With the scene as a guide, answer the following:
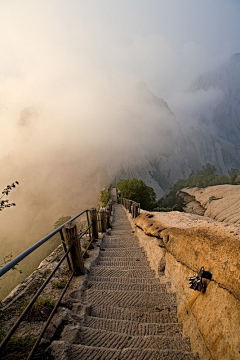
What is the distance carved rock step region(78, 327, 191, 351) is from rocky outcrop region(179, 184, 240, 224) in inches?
849

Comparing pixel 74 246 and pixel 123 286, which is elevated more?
pixel 74 246

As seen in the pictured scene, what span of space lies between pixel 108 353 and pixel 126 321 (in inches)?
25.1

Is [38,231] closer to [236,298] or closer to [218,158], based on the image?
[236,298]

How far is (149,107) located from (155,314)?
471 feet

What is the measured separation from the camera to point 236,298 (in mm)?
1662

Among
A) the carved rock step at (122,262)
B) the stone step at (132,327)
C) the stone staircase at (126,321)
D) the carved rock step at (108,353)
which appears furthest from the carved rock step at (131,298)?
the carved rock step at (122,262)

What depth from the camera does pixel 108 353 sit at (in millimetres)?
1767

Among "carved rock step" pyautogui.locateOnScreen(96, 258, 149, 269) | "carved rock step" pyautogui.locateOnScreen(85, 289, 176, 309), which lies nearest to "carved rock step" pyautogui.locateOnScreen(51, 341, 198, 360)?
"carved rock step" pyautogui.locateOnScreen(85, 289, 176, 309)

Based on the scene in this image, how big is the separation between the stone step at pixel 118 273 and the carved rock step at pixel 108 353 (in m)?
1.84

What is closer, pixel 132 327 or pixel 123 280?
pixel 132 327

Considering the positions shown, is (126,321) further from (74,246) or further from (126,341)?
(74,246)

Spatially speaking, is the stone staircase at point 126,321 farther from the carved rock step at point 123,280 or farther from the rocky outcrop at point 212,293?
the rocky outcrop at point 212,293

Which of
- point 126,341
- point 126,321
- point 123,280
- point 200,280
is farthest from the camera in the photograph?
point 123,280

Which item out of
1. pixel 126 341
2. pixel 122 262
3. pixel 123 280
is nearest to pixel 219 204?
pixel 122 262
